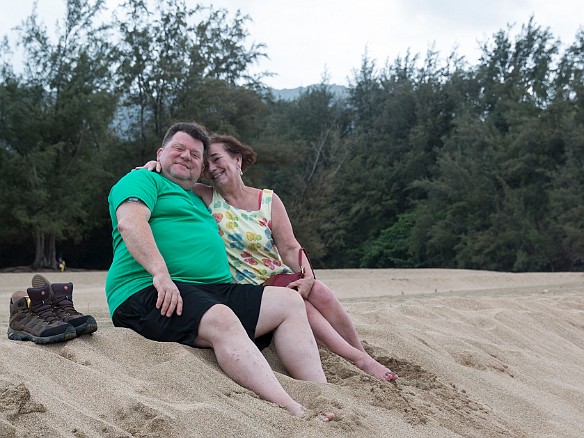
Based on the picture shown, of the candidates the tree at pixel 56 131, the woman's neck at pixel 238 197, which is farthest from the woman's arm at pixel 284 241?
the tree at pixel 56 131

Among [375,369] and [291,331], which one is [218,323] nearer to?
[291,331]

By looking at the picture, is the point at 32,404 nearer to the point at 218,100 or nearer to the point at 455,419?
the point at 455,419

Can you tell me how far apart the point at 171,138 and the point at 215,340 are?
1.21 m

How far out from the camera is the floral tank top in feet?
13.5

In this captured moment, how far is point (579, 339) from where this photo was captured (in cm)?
649

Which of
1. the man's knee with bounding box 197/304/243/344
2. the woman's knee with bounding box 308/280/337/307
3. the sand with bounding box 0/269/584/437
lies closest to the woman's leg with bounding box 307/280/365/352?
the woman's knee with bounding box 308/280/337/307

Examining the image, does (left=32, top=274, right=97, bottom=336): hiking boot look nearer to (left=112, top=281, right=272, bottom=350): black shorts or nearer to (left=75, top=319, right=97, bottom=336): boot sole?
(left=75, top=319, right=97, bottom=336): boot sole

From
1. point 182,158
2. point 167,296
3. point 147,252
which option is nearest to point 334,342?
point 167,296

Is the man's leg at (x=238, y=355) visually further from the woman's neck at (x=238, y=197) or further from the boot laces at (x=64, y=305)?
the woman's neck at (x=238, y=197)

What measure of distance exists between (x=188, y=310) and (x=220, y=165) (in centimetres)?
103

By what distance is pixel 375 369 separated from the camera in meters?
3.79

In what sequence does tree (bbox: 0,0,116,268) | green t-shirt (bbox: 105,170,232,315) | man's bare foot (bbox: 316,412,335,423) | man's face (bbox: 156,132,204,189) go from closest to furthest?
man's bare foot (bbox: 316,412,335,423) < green t-shirt (bbox: 105,170,232,315) < man's face (bbox: 156,132,204,189) < tree (bbox: 0,0,116,268)

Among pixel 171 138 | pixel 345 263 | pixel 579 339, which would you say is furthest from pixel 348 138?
pixel 171 138

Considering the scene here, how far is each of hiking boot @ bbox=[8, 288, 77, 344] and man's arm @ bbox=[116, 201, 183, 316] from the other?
0.42 metres
